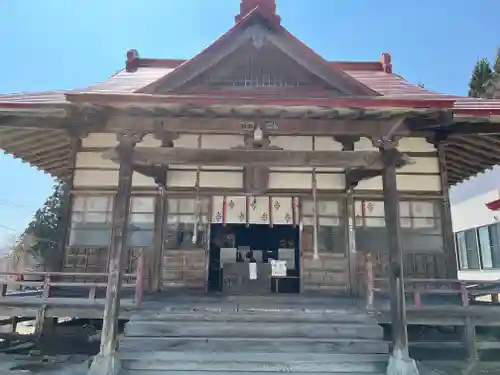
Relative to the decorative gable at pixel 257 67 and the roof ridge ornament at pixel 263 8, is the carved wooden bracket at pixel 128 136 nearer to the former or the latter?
the decorative gable at pixel 257 67

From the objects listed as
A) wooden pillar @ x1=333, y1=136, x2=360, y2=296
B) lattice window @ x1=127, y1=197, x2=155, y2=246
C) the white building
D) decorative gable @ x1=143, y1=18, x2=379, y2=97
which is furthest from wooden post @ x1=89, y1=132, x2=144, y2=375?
the white building

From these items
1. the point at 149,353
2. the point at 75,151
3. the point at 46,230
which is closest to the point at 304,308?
the point at 149,353

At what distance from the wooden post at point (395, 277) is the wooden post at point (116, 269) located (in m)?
3.95

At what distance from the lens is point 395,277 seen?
236 inches

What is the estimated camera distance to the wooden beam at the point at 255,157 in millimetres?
6379

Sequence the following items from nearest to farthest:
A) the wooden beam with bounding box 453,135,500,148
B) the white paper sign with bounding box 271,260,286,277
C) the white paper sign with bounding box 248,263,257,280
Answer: the wooden beam with bounding box 453,135,500,148 → the white paper sign with bounding box 271,260,286,277 → the white paper sign with bounding box 248,263,257,280

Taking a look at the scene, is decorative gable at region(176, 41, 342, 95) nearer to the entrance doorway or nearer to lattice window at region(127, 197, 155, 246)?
lattice window at region(127, 197, 155, 246)

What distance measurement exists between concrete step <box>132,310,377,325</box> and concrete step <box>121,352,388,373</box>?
2.29ft

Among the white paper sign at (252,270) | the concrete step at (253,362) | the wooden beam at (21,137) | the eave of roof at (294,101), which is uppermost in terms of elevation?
the wooden beam at (21,137)

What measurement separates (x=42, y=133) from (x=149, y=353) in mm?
5048

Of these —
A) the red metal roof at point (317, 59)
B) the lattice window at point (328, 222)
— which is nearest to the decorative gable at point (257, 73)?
the red metal roof at point (317, 59)

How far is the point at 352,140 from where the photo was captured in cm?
856

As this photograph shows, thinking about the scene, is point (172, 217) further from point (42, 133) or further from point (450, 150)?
point (450, 150)

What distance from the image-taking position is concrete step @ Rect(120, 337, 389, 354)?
19.7 ft
